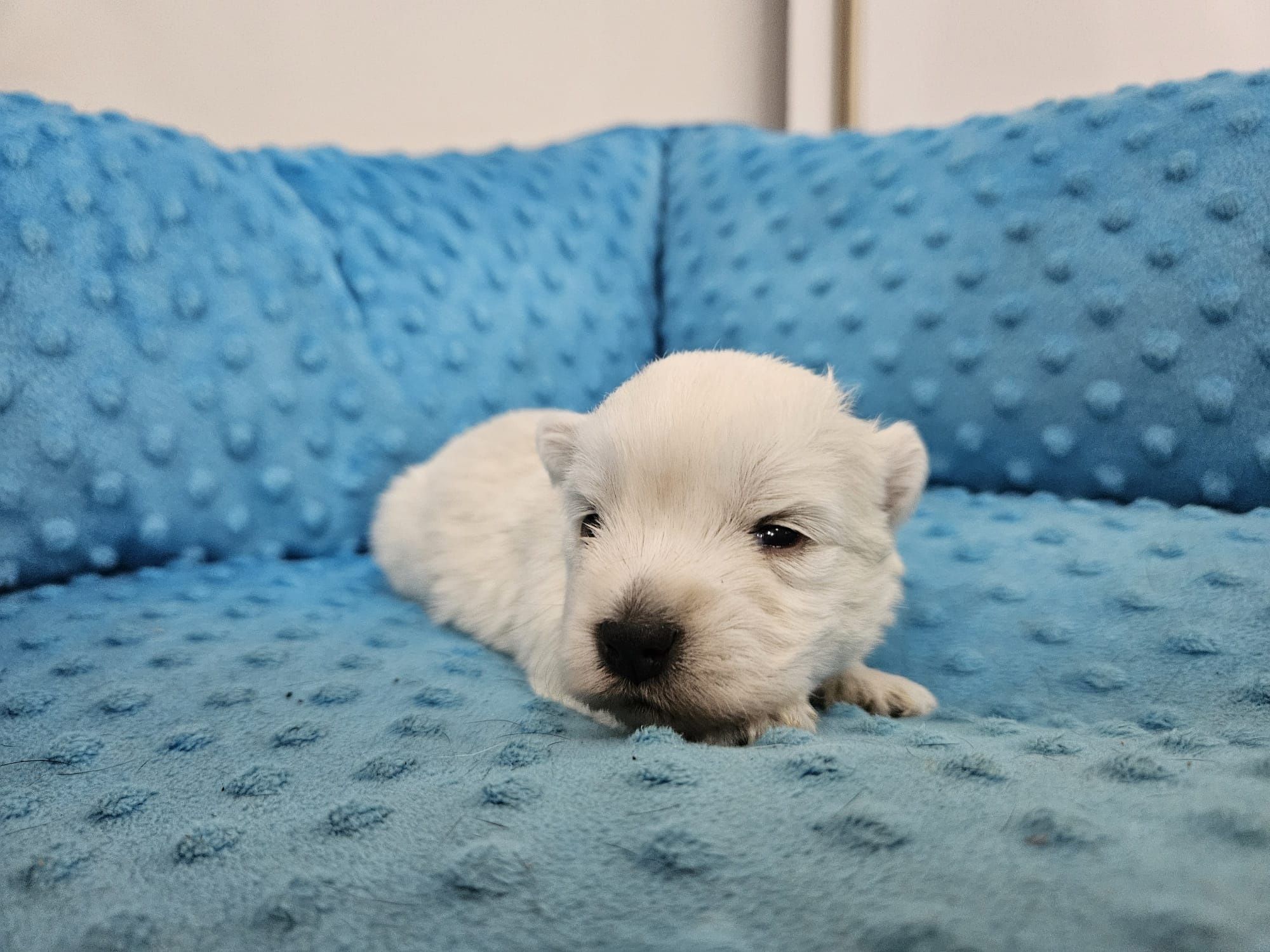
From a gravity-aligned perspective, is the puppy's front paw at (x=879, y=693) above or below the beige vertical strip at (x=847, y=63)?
below

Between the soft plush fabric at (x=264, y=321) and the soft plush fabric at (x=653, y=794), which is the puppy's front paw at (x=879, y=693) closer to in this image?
the soft plush fabric at (x=653, y=794)

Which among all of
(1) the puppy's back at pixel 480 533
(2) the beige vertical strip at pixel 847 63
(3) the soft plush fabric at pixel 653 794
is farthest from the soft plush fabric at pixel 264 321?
(2) the beige vertical strip at pixel 847 63

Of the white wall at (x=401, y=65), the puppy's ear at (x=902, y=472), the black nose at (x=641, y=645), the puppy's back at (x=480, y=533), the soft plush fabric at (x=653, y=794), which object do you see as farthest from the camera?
the white wall at (x=401, y=65)

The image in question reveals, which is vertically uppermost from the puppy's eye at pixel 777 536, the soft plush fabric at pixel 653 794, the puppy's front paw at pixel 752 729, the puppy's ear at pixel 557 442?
the puppy's ear at pixel 557 442

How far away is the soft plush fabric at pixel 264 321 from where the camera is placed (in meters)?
1.58

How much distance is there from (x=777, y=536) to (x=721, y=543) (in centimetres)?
8

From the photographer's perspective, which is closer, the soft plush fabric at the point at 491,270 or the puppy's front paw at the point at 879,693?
the puppy's front paw at the point at 879,693

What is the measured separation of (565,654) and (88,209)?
4.45ft

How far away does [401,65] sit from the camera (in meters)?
2.66

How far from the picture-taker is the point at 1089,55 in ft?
7.27

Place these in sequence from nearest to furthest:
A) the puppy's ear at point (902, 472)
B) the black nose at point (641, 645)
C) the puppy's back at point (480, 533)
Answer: the black nose at point (641, 645), the puppy's ear at point (902, 472), the puppy's back at point (480, 533)

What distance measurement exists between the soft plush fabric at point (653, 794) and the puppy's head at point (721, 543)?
90 mm

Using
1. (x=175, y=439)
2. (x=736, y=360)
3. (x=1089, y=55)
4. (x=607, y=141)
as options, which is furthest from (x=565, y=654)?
(x=1089, y=55)

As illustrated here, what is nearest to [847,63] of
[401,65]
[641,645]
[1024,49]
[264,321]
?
[1024,49]
